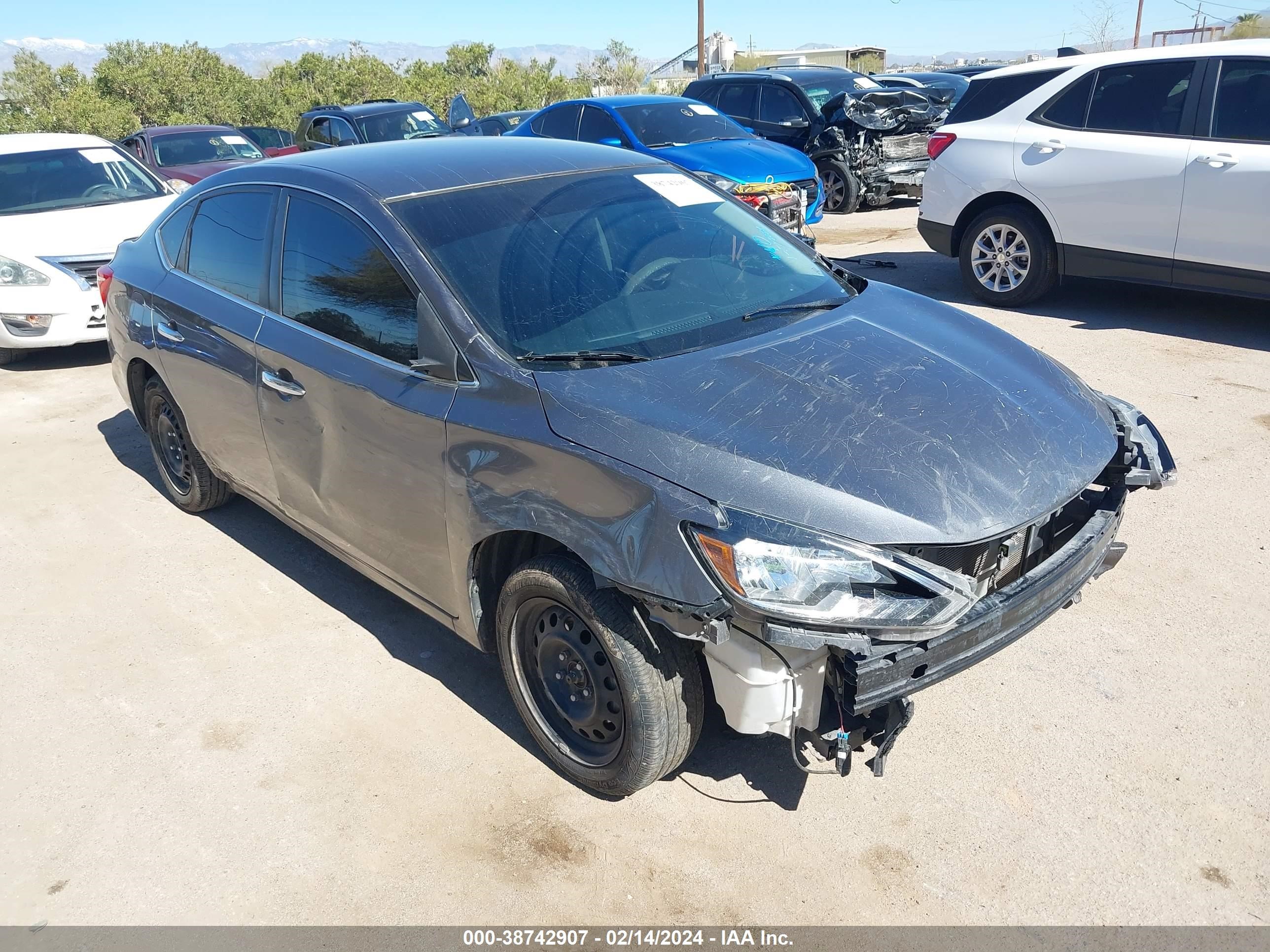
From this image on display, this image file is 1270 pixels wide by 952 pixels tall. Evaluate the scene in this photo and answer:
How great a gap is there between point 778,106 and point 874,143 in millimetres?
1489

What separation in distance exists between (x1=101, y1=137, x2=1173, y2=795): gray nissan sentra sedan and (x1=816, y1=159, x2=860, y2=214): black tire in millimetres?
9093

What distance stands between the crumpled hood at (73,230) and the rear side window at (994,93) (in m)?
6.23

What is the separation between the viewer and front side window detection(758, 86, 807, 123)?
13.0m

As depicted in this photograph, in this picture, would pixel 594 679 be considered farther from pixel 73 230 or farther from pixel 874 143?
pixel 874 143

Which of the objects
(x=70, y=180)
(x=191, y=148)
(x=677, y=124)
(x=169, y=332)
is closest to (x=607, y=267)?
(x=169, y=332)

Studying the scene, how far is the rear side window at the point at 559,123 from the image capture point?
447 inches

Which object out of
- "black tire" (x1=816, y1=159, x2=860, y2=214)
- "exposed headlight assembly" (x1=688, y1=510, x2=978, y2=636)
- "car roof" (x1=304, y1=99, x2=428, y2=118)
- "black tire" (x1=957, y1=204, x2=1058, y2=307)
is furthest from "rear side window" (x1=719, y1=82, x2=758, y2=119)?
"exposed headlight assembly" (x1=688, y1=510, x2=978, y2=636)

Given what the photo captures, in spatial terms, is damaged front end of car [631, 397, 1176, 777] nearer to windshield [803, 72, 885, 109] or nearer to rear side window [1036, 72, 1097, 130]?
rear side window [1036, 72, 1097, 130]

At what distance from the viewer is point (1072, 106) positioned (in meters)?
7.29

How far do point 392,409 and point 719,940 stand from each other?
1.82 m

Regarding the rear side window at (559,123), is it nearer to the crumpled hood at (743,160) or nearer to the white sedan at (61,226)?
the crumpled hood at (743,160)

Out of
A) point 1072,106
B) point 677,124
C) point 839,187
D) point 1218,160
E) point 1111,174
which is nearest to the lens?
point 1218,160

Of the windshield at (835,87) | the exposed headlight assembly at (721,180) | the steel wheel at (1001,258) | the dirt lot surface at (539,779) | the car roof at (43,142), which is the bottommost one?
the dirt lot surface at (539,779)

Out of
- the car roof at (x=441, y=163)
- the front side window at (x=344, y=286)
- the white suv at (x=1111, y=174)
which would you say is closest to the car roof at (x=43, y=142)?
the car roof at (x=441, y=163)
